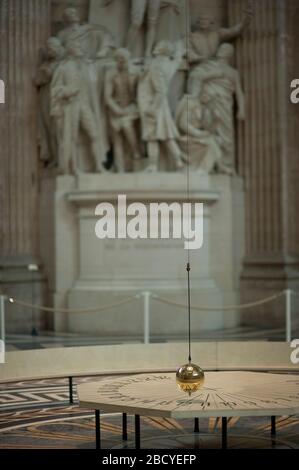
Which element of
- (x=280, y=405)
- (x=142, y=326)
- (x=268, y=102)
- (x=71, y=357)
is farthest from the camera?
(x=268, y=102)

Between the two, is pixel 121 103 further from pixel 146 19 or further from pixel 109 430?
pixel 109 430

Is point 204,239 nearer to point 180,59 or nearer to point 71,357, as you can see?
point 180,59

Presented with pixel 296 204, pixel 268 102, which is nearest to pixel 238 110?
pixel 268 102

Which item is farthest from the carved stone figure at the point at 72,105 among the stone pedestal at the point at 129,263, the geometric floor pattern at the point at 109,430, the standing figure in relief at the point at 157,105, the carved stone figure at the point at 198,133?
the geometric floor pattern at the point at 109,430

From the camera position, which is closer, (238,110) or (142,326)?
(142,326)

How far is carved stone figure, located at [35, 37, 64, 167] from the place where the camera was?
14.7 m

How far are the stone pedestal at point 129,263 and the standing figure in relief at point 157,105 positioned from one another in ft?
1.43

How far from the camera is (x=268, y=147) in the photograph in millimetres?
15320

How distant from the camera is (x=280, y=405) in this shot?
6.27m

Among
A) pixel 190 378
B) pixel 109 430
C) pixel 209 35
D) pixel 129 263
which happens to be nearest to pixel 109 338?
pixel 129 263

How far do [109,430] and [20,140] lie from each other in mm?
8321

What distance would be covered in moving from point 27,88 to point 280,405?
978 cm

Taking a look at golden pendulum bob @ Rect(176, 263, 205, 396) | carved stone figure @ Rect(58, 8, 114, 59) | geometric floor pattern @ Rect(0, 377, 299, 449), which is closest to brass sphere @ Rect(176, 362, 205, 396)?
golden pendulum bob @ Rect(176, 263, 205, 396)

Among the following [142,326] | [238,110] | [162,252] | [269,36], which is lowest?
[142,326]
